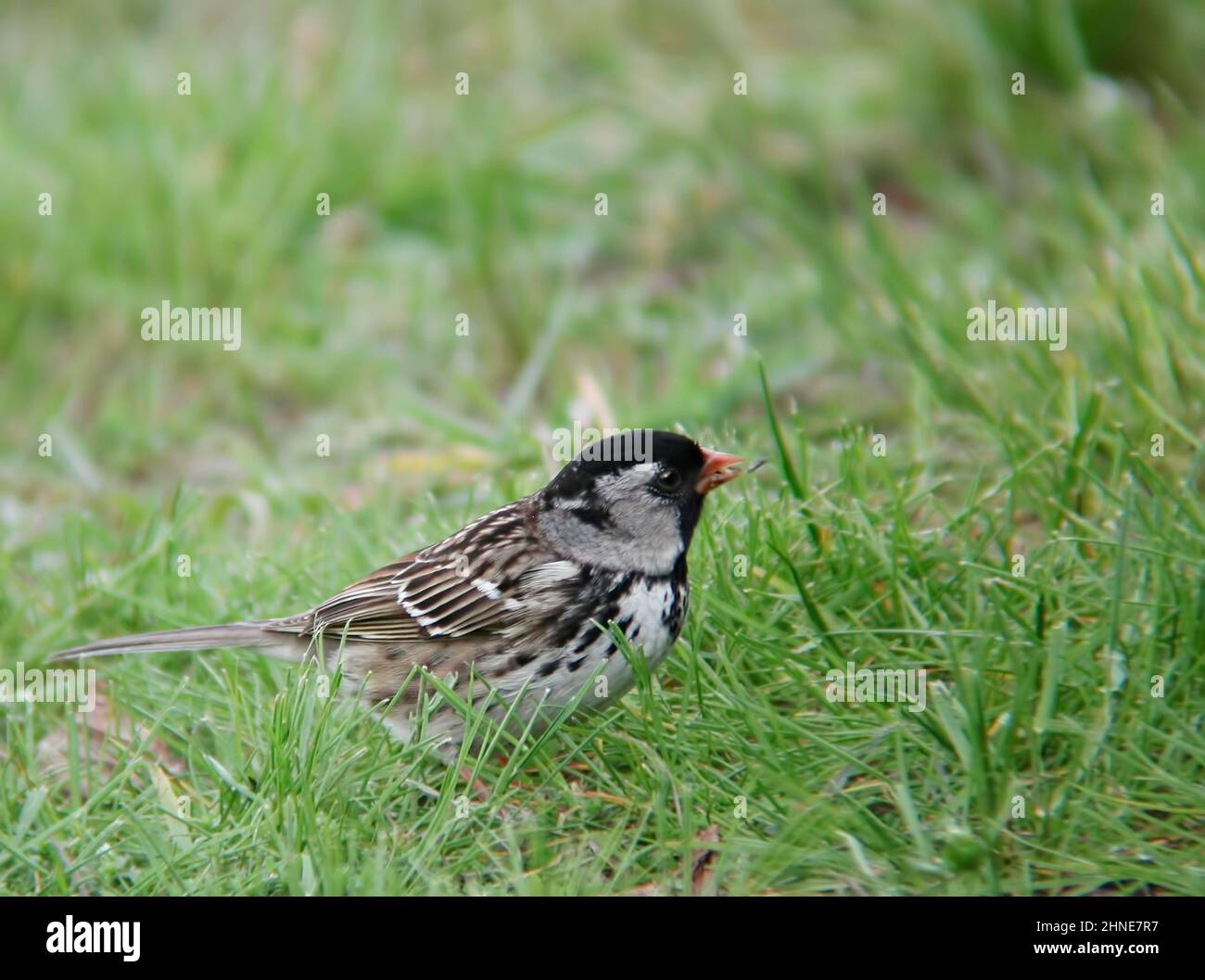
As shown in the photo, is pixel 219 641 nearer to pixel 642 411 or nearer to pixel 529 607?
pixel 529 607

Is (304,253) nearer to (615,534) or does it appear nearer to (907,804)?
(615,534)

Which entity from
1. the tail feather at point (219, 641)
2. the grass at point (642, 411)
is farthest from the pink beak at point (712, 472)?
the tail feather at point (219, 641)

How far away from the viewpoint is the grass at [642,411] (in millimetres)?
3930

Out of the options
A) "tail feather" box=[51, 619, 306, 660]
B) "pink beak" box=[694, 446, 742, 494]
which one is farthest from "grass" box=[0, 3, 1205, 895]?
"pink beak" box=[694, 446, 742, 494]

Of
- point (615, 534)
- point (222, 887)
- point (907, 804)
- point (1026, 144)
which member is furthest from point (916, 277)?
point (222, 887)

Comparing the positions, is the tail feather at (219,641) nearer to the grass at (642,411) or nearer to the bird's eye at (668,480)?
the grass at (642,411)

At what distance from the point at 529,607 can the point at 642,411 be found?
2.22m

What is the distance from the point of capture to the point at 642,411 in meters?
6.48

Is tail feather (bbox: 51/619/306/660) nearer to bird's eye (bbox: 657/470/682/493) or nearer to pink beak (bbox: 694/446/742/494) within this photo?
bird's eye (bbox: 657/470/682/493)

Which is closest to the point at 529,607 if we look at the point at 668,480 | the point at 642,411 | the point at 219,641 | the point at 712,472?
the point at 668,480
